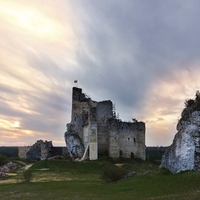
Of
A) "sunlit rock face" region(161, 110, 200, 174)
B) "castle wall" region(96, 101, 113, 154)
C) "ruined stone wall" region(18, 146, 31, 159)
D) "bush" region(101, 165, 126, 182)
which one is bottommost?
Result: "bush" region(101, 165, 126, 182)

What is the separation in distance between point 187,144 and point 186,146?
0.19 meters

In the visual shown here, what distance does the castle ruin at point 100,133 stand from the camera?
59.3 m

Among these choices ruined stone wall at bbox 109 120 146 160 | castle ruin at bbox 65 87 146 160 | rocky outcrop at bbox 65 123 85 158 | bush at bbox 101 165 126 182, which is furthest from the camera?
rocky outcrop at bbox 65 123 85 158

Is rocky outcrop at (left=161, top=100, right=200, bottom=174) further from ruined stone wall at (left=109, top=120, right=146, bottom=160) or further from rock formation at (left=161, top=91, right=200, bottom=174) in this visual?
ruined stone wall at (left=109, top=120, right=146, bottom=160)

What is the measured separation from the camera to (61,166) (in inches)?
2066

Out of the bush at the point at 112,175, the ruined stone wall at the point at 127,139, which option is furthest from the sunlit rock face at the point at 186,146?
the ruined stone wall at the point at 127,139

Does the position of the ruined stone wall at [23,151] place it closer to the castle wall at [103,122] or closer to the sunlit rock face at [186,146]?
the castle wall at [103,122]

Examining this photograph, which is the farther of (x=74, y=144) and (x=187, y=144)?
(x=74, y=144)

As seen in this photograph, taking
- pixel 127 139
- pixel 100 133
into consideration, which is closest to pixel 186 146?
pixel 100 133

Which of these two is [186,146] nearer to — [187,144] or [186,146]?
[186,146]

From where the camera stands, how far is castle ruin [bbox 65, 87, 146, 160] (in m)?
59.3

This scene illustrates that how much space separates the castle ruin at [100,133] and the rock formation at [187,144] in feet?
105

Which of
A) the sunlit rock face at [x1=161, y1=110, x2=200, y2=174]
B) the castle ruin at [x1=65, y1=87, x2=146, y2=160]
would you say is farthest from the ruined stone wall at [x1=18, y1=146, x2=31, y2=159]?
the sunlit rock face at [x1=161, y1=110, x2=200, y2=174]

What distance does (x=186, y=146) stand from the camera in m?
25.2
